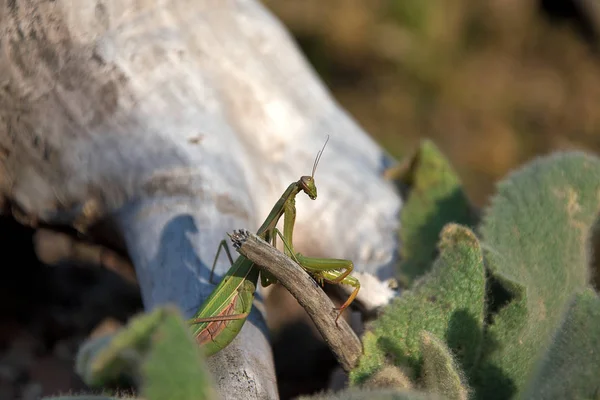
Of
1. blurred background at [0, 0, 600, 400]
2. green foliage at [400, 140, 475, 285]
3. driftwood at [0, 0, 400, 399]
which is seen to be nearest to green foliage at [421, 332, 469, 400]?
driftwood at [0, 0, 400, 399]

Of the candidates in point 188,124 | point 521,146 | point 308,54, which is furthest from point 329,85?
point 188,124

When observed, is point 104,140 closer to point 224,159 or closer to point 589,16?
point 224,159

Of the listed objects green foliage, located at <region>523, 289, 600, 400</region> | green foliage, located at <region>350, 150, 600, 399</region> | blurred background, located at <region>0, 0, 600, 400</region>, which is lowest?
blurred background, located at <region>0, 0, 600, 400</region>

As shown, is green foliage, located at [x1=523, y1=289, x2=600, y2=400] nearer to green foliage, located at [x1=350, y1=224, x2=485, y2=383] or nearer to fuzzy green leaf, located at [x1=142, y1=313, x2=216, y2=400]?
green foliage, located at [x1=350, y1=224, x2=485, y2=383]

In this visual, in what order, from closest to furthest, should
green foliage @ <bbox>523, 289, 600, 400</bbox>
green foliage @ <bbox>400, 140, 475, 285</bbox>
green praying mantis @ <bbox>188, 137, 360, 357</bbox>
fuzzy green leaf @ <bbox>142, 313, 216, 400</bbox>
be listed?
fuzzy green leaf @ <bbox>142, 313, 216, 400</bbox>
green foliage @ <bbox>523, 289, 600, 400</bbox>
green praying mantis @ <bbox>188, 137, 360, 357</bbox>
green foliage @ <bbox>400, 140, 475, 285</bbox>

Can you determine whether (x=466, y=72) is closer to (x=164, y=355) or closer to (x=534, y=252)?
(x=534, y=252)

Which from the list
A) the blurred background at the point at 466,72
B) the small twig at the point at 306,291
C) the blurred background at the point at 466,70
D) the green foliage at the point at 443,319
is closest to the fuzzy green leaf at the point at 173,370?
the small twig at the point at 306,291
